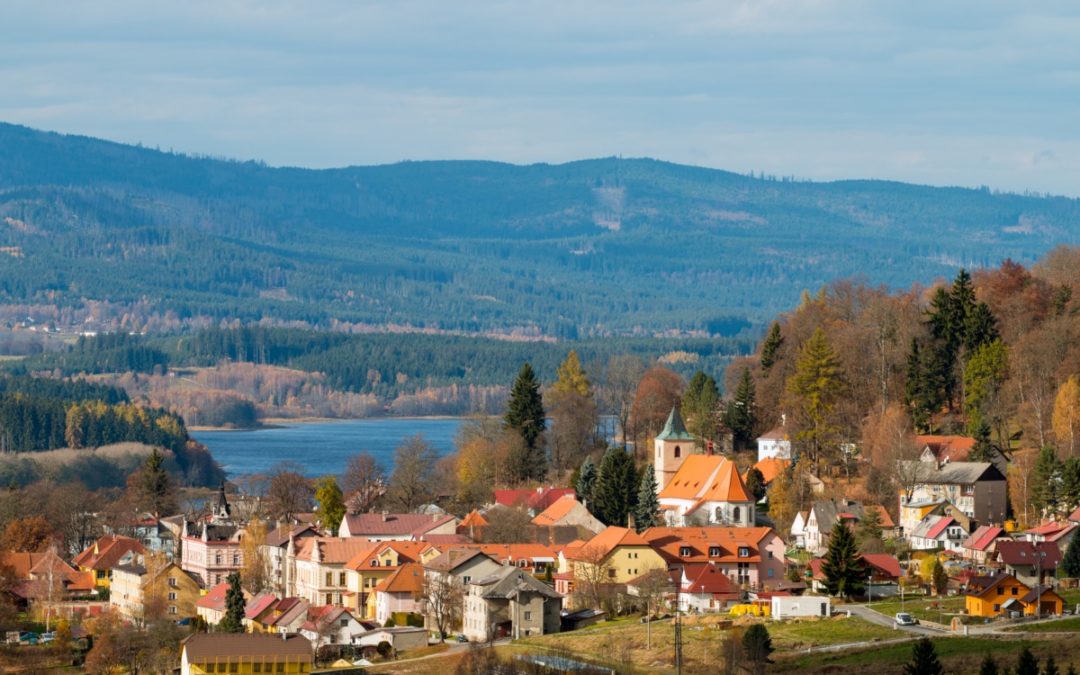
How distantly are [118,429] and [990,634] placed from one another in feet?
359

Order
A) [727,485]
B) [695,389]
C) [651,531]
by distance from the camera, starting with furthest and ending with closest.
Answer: [695,389] → [727,485] → [651,531]

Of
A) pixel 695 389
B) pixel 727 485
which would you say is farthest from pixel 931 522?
pixel 695 389

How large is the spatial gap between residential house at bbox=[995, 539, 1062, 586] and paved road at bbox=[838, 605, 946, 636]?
224 inches

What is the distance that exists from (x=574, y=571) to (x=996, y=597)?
52.6ft

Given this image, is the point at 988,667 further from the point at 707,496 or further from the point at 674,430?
the point at 674,430

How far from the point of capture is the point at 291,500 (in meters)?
97.1

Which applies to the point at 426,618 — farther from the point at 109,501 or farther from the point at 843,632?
the point at 109,501

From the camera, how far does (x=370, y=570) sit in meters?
76.2

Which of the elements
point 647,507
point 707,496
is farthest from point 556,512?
point 707,496

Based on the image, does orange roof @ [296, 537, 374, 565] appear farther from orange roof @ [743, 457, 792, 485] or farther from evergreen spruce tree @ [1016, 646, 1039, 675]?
evergreen spruce tree @ [1016, 646, 1039, 675]

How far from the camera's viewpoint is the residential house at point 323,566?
251ft

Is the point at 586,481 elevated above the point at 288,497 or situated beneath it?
elevated above

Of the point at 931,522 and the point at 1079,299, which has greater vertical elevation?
the point at 1079,299

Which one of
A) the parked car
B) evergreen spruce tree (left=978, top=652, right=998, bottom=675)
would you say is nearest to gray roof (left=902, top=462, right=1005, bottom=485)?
the parked car
